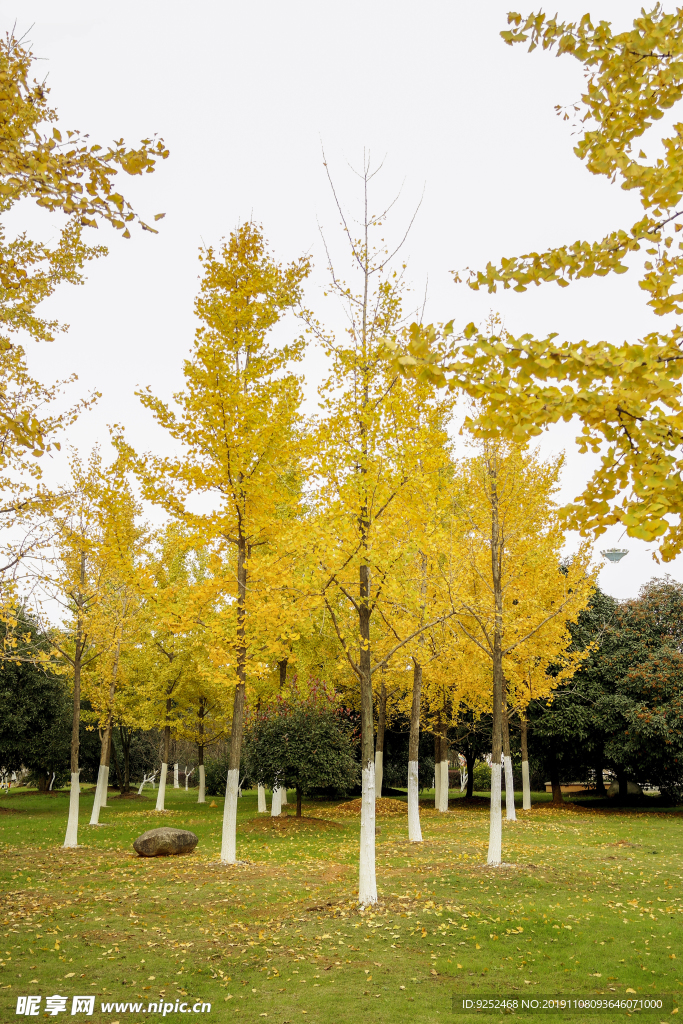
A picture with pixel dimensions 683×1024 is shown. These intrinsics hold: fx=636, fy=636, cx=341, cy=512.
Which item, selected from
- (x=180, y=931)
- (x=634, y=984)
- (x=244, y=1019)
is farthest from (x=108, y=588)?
(x=634, y=984)

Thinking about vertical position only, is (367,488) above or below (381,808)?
above

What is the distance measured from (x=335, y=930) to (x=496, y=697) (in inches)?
211

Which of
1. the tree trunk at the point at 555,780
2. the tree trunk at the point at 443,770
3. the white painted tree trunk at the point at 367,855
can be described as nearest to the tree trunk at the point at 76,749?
the white painted tree trunk at the point at 367,855

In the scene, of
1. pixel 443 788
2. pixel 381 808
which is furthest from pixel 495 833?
pixel 443 788

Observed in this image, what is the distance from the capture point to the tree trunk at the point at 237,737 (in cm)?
1131

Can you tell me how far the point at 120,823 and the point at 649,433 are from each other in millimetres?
20791

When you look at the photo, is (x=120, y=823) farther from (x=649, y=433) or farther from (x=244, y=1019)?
(x=649, y=433)

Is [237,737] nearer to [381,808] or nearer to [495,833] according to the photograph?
[495,833]

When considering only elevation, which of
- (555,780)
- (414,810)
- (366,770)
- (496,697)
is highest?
(496,697)

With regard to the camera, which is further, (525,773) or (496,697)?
(525,773)

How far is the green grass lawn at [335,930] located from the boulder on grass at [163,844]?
0.32 metres

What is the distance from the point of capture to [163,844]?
12703 millimetres

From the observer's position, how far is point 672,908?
817cm

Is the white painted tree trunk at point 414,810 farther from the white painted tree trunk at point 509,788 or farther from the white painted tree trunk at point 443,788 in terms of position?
the white painted tree trunk at point 443,788
